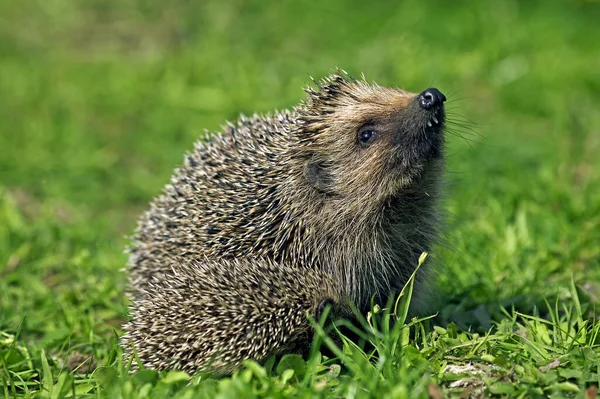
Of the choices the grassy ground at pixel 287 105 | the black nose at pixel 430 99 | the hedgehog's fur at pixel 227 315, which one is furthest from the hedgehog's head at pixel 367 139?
the hedgehog's fur at pixel 227 315

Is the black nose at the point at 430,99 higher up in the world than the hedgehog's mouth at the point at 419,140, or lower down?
higher up

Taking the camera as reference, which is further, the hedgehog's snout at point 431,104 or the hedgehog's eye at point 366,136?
the hedgehog's eye at point 366,136

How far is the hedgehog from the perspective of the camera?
210 inches

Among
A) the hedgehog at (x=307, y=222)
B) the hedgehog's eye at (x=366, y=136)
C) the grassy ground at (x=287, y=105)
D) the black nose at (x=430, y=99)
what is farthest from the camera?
the hedgehog's eye at (x=366, y=136)

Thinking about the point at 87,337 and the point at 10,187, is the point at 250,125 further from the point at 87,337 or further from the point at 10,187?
the point at 10,187

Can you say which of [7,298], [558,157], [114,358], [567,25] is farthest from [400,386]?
[567,25]

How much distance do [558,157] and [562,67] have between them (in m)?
2.53

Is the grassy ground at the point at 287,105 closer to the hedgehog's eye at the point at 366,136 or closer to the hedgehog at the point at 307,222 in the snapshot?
the hedgehog at the point at 307,222

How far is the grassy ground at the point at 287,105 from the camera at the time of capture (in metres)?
4.95

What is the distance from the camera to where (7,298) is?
6809 millimetres

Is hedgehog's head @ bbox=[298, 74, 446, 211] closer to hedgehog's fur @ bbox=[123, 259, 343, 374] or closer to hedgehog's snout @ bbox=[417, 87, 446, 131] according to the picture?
hedgehog's snout @ bbox=[417, 87, 446, 131]

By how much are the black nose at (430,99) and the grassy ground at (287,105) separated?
67 centimetres

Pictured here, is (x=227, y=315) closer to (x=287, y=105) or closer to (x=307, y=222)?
(x=307, y=222)

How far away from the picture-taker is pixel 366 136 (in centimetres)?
582
